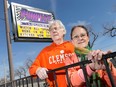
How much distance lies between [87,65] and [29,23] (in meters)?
15.4

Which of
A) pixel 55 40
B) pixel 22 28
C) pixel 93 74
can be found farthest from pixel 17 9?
pixel 93 74

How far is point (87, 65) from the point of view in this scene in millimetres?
1929

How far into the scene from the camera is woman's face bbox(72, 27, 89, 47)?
2283mm

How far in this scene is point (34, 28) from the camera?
17328 millimetres

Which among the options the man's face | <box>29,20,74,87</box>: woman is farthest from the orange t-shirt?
the man's face

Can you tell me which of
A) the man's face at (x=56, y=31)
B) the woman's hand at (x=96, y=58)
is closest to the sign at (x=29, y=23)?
the man's face at (x=56, y=31)

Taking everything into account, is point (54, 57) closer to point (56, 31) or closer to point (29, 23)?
point (56, 31)

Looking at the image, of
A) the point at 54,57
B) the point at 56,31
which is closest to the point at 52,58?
the point at 54,57

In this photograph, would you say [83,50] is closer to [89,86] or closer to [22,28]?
[89,86]

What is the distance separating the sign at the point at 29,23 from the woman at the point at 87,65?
40.8 ft

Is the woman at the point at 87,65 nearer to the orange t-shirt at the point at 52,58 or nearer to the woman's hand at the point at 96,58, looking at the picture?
the woman's hand at the point at 96,58

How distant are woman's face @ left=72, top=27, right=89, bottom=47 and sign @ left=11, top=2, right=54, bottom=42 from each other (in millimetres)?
12425

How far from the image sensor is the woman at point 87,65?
1717mm

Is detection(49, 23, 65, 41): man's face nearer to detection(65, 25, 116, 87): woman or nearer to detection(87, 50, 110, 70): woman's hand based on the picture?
detection(65, 25, 116, 87): woman
